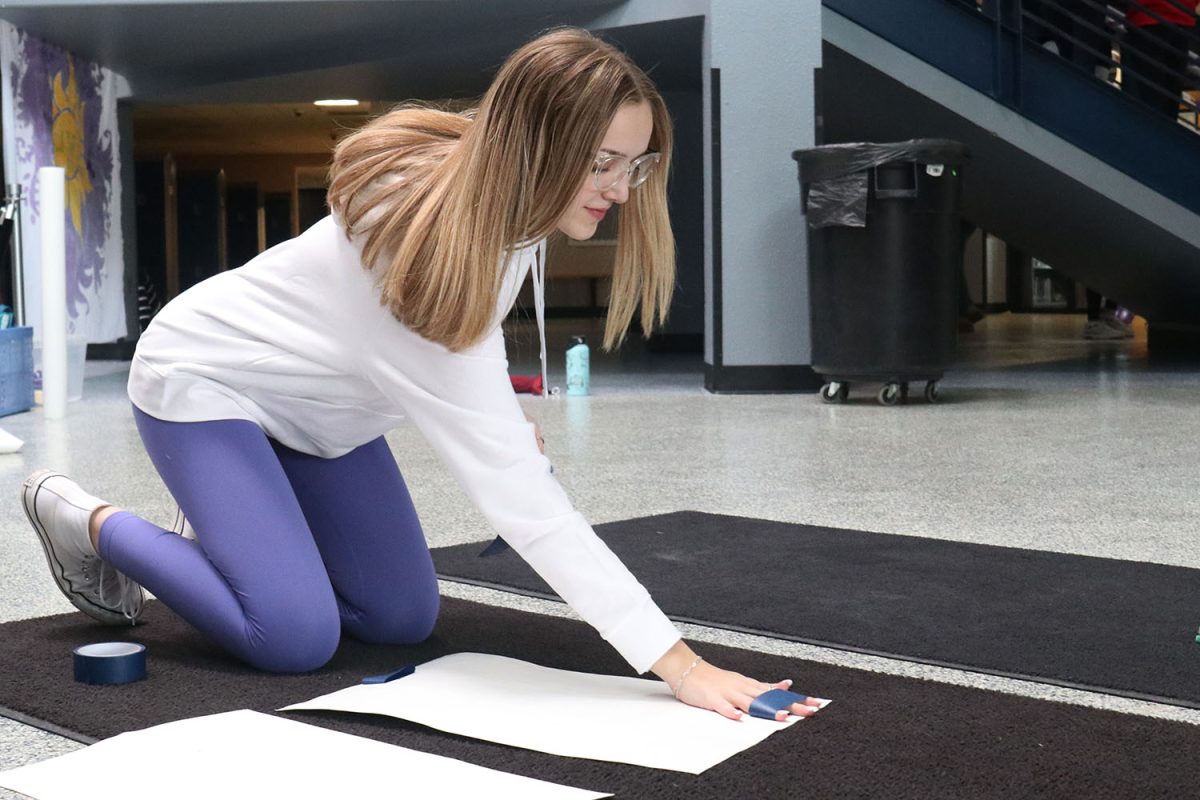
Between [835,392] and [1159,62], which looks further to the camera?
[1159,62]

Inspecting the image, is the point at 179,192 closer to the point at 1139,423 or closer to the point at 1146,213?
the point at 1146,213

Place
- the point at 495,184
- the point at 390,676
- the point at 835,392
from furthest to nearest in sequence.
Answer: the point at 835,392, the point at 390,676, the point at 495,184

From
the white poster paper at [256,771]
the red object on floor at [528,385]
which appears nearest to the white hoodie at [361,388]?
the white poster paper at [256,771]

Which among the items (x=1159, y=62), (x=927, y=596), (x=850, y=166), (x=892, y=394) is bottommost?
(x=927, y=596)

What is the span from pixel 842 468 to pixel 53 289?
121 inches

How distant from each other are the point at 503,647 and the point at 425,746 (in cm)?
47

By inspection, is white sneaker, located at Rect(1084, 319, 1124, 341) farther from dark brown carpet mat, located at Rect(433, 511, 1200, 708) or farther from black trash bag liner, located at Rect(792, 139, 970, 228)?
dark brown carpet mat, located at Rect(433, 511, 1200, 708)

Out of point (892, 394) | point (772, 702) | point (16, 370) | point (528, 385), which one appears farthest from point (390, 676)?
point (528, 385)

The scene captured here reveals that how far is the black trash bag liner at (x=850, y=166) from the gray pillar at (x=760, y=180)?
1.59 ft

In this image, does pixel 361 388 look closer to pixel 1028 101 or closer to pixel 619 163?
pixel 619 163

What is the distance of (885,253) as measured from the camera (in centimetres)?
535

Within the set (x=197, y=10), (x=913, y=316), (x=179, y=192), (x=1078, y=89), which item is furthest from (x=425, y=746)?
(x=179, y=192)

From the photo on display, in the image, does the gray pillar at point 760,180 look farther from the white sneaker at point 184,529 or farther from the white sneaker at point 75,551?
the white sneaker at point 75,551

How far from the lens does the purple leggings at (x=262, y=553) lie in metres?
1.85
